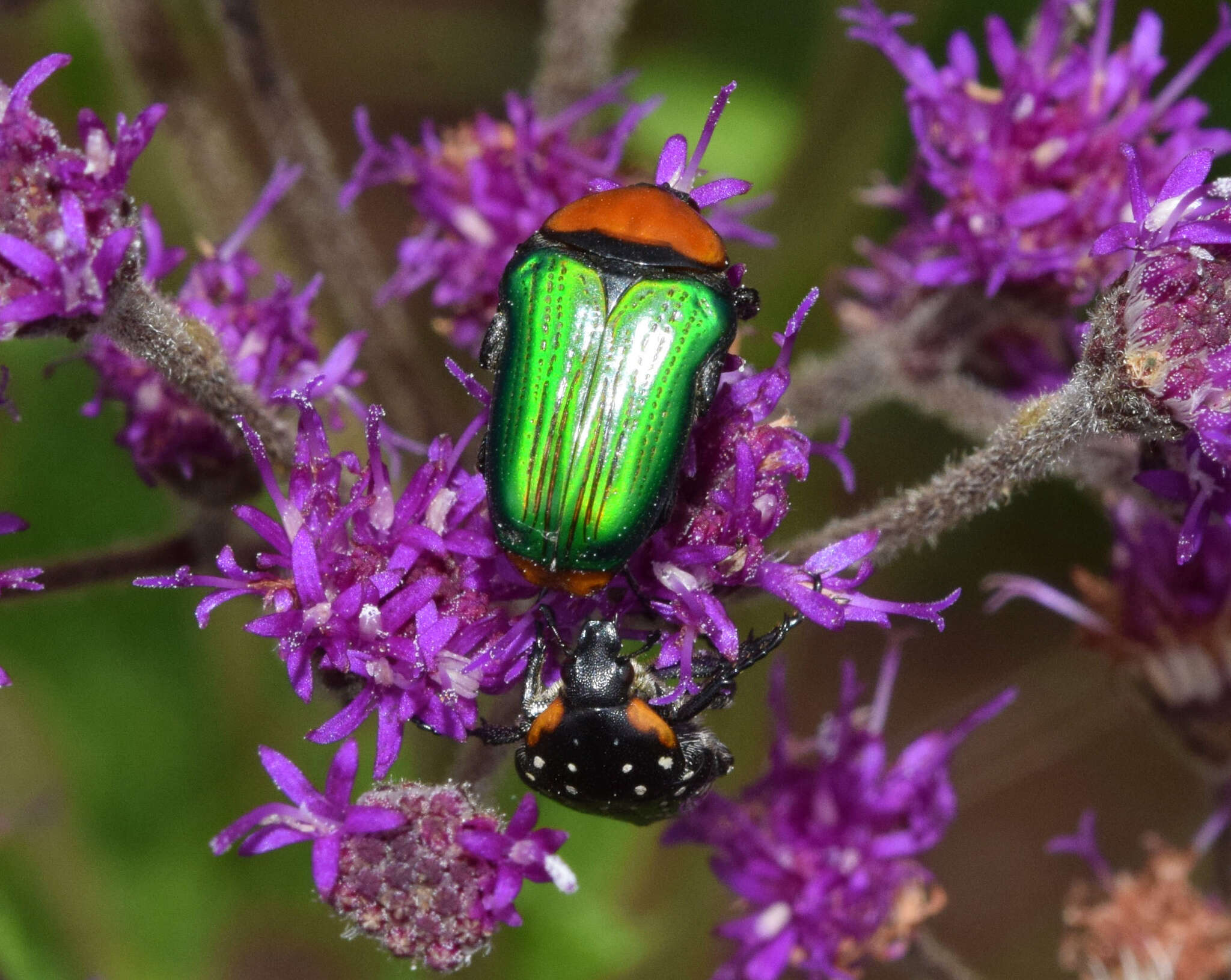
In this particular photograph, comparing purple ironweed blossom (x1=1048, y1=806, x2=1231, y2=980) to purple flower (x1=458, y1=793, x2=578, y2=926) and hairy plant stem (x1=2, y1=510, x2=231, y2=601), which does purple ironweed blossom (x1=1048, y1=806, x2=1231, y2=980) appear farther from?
hairy plant stem (x1=2, y1=510, x2=231, y2=601)

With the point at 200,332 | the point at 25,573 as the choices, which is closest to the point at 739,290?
the point at 200,332

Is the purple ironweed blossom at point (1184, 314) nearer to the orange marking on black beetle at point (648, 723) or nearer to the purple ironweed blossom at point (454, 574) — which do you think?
the purple ironweed blossom at point (454, 574)

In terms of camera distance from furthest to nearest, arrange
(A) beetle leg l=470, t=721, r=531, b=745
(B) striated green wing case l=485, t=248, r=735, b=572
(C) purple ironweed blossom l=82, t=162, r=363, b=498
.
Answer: (C) purple ironweed blossom l=82, t=162, r=363, b=498 → (A) beetle leg l=470, t=721, r=531, b=745 → (B) striated green wing case l=485, t=248, r=735, b=572

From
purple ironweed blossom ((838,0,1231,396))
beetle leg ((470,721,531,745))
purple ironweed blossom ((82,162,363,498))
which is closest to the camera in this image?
beetle leg ((470,721,531,745))

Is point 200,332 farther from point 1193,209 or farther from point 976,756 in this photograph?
point 976,756

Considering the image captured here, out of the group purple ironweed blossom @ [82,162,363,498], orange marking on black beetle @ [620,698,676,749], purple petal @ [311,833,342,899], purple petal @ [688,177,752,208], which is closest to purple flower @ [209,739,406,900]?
purple petal @ [311,833,342,899]
